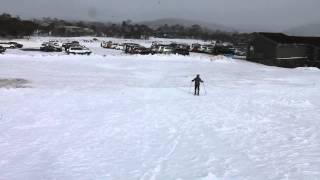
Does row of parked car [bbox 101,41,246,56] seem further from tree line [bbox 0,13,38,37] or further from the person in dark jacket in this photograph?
the person in dark jacket

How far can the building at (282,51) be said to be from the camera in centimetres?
6912

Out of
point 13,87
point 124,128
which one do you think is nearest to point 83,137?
point 124,128

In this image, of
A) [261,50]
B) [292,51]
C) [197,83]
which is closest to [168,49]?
[261,50]

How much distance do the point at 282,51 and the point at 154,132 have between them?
191 ft

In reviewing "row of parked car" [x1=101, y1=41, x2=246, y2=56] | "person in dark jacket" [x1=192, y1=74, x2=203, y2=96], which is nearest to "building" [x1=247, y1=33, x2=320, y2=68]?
"row of parked car" [x1=101, y1=41, x2=246, y2=56]

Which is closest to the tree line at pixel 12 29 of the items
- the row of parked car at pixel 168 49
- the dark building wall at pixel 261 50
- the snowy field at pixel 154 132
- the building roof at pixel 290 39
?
the row of parked car at pixel 168 49

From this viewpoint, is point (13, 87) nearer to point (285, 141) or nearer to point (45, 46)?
point (285, 141)

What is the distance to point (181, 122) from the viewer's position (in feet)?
64.2

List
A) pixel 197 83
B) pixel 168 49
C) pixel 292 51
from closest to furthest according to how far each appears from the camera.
Answer: 1. pixel 197 83
2. pixel 292 51
3. pixel 168 49

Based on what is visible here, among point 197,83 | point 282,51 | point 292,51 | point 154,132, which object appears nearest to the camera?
point 154,132

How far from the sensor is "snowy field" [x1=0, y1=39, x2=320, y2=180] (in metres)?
12.1

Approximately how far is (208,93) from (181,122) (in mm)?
11621

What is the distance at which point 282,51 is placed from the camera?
7181 centimetres

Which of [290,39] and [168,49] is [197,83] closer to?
[168,49]
